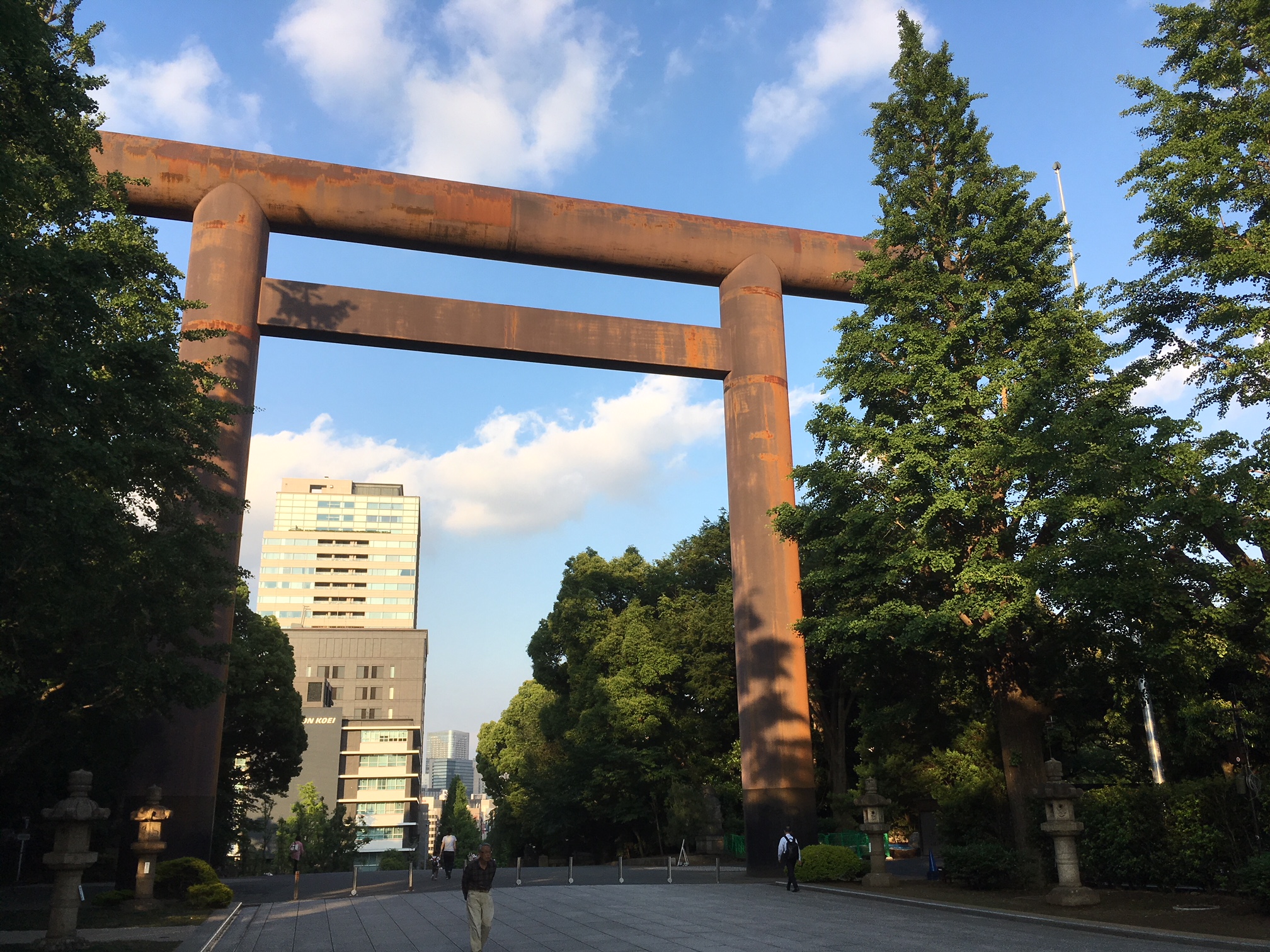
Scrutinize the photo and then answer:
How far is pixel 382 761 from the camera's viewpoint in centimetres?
8956

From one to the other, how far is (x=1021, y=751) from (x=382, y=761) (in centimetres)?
8093

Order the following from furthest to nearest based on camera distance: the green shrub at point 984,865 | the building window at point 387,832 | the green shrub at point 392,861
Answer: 1. the building window at point 387,832
2. the green shrub at point 392,861
3. the green shrub at point 984,865

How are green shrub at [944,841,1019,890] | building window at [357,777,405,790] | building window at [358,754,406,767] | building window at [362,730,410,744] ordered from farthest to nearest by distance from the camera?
building window at [362,730,410,744], building window at [358,754,406,767], building window at [357,777,405,790], green shrub at [944,841,1019,890]

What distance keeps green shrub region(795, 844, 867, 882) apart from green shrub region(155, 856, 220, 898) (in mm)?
12864

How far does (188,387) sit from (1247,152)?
69.4 ft

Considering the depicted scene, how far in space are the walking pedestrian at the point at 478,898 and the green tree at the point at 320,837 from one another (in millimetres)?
49010

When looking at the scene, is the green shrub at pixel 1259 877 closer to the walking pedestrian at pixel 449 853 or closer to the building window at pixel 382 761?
the walking pedestrian at pixel 449 853

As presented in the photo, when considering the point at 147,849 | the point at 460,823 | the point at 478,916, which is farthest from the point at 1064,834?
the point at 460,823

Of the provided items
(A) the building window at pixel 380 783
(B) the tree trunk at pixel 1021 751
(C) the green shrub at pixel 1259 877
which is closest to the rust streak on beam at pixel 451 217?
(B) the tree trunk at pixel 1021 751

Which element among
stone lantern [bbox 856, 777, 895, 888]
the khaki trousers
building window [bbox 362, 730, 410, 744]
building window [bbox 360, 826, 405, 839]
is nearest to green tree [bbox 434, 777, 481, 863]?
building window [bbox 360, 826, 405, 839]

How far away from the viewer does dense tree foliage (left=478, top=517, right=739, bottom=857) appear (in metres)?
36.1

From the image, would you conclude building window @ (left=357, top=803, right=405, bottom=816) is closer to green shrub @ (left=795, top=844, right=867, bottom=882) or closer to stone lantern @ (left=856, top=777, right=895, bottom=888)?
green shrub @ (left=795, top=844, right=867, bottom=882)

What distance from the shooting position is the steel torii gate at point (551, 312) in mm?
23844

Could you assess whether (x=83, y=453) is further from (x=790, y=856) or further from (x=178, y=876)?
(x=790, y=856)
